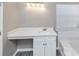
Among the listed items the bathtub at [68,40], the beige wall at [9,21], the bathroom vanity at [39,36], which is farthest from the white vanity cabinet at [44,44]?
the beige wall at [9,21]

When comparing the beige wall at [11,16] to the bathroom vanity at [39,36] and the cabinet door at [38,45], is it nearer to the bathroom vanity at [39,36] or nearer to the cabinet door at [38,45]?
the bathroom vanity at [39,36]

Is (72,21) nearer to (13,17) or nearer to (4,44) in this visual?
(13,17)

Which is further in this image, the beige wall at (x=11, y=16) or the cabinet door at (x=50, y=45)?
the cabinet door at (x=50, y=45)

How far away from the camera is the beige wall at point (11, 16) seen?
1783 mm

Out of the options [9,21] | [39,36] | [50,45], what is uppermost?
[9,21]

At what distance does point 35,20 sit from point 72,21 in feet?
2.16

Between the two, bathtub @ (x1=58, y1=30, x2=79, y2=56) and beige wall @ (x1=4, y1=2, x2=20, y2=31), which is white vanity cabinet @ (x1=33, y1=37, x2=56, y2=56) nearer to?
bathtub @ (x1=58, y1=30, x2=79, y2=56)

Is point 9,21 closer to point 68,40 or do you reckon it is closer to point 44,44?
point 44,44

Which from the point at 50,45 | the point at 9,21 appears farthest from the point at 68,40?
the point at 9,21

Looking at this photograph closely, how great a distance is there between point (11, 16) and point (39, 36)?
593 millimetres

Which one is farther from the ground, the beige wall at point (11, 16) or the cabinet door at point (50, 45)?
the beige wall at point (11, 16)

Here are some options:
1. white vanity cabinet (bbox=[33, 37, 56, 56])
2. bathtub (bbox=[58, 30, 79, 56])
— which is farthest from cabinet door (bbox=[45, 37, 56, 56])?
bathtub (bbox=[58, 30, 79, 56])

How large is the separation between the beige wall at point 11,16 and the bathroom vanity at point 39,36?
0.11 metres

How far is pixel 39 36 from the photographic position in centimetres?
195
